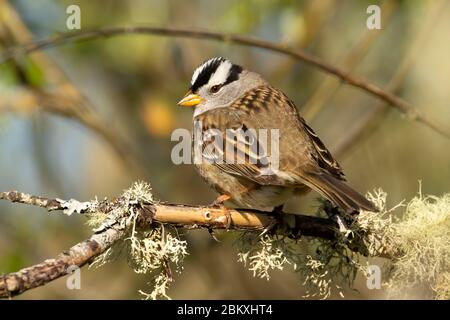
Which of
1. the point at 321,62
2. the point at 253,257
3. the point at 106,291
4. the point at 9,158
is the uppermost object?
the point at 9,158

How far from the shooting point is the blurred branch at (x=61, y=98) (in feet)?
15.9

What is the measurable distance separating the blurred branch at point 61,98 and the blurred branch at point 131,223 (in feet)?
6.27

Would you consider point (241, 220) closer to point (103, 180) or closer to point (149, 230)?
point (149, 230)

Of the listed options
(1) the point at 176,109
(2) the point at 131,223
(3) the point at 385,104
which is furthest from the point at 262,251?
(1) the point at 176,109

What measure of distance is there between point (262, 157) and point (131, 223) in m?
1.03

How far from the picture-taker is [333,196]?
3.14 meters

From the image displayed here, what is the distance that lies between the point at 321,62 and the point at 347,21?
264 cm

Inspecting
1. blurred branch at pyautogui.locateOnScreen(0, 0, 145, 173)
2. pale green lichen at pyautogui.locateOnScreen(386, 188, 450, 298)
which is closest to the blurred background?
blurred branch at pyautogui.locateOnScreen(0, 0, 145, 173)

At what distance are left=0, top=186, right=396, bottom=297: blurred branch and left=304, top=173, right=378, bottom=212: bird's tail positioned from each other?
13cm

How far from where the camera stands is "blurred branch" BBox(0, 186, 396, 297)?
2.20 metres

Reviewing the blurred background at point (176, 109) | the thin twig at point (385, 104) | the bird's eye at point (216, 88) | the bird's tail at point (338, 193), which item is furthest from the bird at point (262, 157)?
the blurred background at point (176, 109)

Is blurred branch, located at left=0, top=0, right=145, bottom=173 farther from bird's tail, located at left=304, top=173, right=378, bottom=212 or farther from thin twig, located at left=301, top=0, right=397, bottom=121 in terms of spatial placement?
bird's tail, located at left=304, top=173, right=378, bottom=212

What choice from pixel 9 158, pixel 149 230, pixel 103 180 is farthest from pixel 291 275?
pixel 149 230
